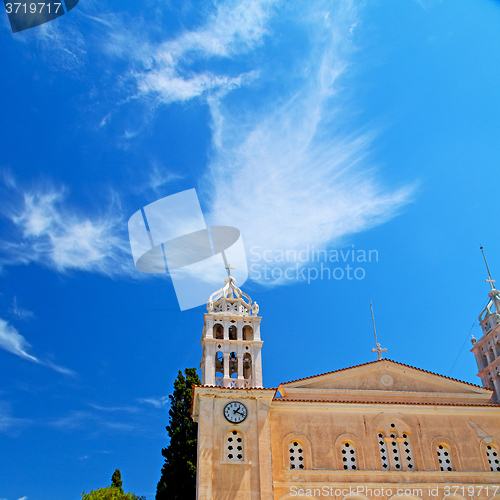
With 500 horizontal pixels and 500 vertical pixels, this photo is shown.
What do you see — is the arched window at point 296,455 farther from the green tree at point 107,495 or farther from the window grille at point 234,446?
the green tree at point 107,495

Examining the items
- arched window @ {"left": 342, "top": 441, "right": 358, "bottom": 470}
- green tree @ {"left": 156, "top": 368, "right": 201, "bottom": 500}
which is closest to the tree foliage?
green tree @ {"left": 156, "top": 368, "right": 201, "bottom": 500}

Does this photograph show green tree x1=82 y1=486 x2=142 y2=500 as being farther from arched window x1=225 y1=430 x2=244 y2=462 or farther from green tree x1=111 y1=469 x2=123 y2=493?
arched window x1=225 y1=430 x2=244 y2=462

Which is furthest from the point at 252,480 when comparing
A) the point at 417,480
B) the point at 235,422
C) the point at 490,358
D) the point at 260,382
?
Answer: the point at 490,358

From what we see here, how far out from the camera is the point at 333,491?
25.7m

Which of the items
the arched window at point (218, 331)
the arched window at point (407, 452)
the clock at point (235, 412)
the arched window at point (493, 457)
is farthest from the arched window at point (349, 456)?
the arched window at point (218, 331)

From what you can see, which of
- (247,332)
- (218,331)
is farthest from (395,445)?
(218,331)

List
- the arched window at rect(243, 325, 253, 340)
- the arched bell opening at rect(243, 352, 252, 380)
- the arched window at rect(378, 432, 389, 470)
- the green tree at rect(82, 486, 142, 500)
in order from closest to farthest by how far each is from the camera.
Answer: the arched window at rect(378, 432, 389, 470), the arched bell opening at rect(243, 352, 252, 380), the arched window at rect(243, 325, 253, 340), the green tree at rect(82, 486, 142, 500)

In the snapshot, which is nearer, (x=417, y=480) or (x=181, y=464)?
(x=417, y=480)

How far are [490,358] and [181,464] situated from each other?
74.5 ft

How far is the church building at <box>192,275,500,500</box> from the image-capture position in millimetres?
25516

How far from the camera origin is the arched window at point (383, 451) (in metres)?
27.1

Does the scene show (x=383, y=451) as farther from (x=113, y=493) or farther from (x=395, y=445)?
(x=113, y=493)

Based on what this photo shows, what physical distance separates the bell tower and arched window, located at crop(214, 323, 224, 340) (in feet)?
59.8

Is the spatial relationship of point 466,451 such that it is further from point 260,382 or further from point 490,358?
point 260,382
